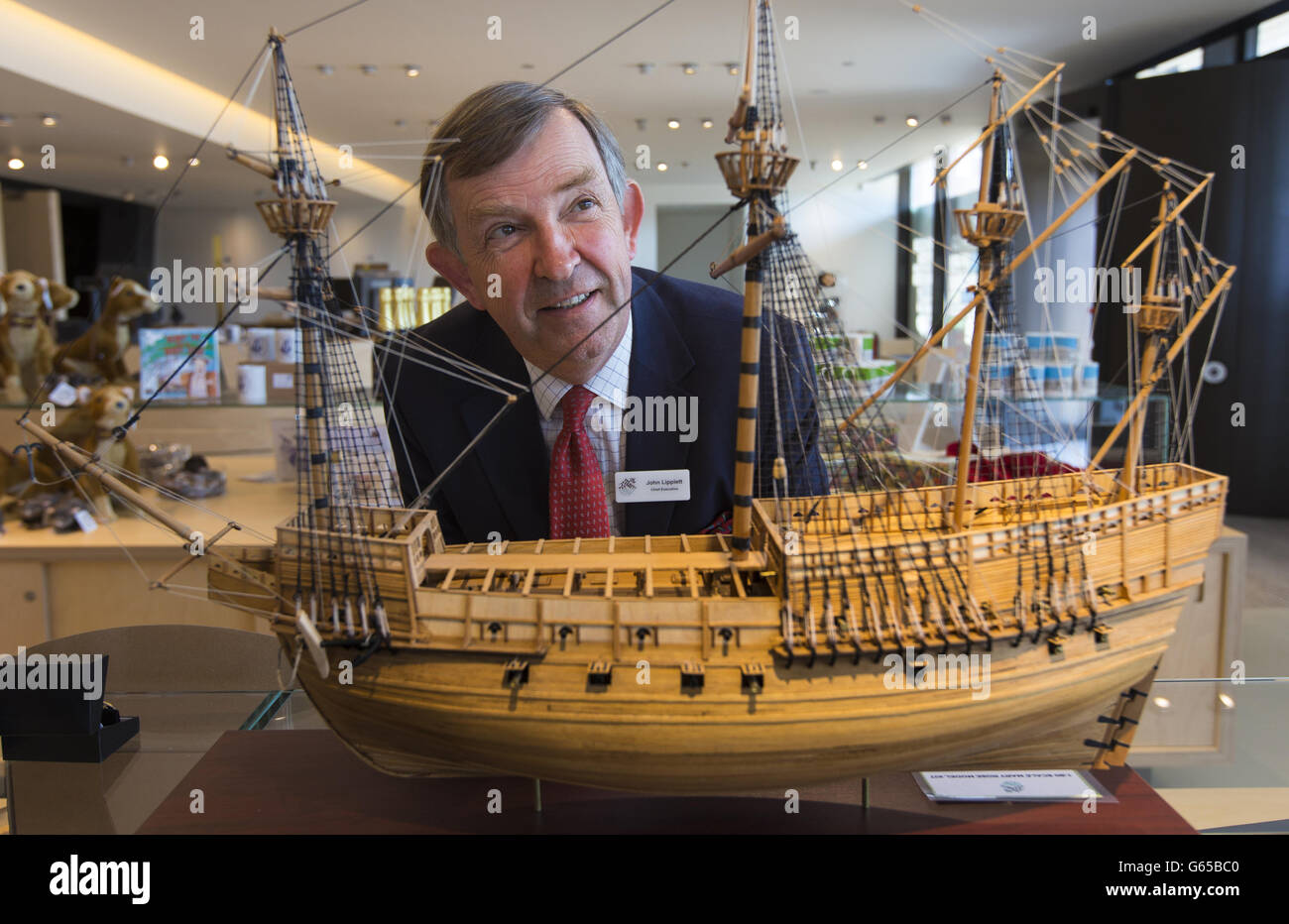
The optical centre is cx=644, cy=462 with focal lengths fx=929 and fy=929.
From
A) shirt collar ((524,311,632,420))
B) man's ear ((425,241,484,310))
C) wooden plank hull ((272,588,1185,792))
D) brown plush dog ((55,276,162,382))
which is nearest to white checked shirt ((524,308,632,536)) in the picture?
shirt collar ((524,311,632,420))

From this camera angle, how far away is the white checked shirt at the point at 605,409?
220cm

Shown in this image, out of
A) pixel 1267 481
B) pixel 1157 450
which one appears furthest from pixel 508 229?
pixel 1267 481

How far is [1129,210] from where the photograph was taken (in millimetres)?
2963

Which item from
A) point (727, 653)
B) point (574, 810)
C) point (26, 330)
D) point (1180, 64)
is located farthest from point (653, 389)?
point (26, 330)

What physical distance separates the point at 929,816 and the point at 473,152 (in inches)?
64.6

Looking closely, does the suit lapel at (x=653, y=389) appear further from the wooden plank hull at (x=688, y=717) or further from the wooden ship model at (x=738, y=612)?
the wooden plank hull at (x=688, y=717)

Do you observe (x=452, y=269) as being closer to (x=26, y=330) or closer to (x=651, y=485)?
(x=651, y=485)

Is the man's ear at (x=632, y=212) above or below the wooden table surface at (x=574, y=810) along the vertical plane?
above

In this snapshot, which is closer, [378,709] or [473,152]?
[378,709]

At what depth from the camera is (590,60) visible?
91.3 inches

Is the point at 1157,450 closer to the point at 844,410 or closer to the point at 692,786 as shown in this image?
the point at 844,410

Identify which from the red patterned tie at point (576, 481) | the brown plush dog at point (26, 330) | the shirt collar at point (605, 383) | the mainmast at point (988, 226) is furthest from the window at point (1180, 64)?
the brown plush dog at point (26, 330)

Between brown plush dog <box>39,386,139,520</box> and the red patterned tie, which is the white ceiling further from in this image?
brown plush dog <box>39,386,139,520</box>

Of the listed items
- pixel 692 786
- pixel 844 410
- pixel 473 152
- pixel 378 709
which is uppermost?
pixel 473 152
